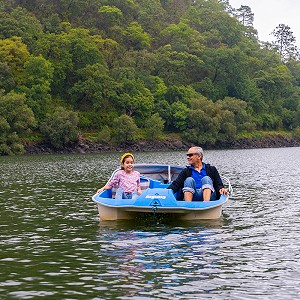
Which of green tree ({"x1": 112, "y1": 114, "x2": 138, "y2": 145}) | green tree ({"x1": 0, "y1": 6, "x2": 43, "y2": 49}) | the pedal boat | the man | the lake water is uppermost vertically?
green tree ({"x1": 0, "y1": 6, "x2": 43, "y2": 49})

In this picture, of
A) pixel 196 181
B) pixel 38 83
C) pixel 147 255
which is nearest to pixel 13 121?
pixel 38 83

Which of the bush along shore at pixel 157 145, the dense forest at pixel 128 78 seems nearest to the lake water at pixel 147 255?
the dense forest at pixel 128 78

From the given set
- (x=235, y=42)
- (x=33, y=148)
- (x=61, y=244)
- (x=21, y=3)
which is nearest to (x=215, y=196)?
(x=61, y=244)

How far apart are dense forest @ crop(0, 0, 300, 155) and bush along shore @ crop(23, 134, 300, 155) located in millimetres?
1278

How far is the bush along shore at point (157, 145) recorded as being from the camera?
95.8 meters

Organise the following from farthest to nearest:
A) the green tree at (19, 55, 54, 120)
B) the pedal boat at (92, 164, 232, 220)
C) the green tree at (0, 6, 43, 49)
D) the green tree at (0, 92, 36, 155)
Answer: the green tree at (0, 6, 43, 49) < the green tree at (19, 55, 54, 120) < the green tree at (0, 92, 36, 155) < the pedal boat at (92, 164, 232, 220)

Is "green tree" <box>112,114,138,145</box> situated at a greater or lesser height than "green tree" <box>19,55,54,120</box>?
lesser

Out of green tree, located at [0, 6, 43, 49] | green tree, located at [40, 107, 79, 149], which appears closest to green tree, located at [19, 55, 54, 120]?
green tree, located at [40, 107, 79, 149]

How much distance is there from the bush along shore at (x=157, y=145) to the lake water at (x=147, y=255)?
7281cm

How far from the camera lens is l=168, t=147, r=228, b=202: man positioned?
1817cm

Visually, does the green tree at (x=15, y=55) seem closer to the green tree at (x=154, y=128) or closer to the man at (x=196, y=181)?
the green tree at (x=154, y=128)

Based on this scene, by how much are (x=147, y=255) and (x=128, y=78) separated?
106590 mm

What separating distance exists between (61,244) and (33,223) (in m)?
4.09

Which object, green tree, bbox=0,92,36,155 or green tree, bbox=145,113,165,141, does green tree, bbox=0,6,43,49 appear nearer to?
green tree, bbox=0,92,36,155
